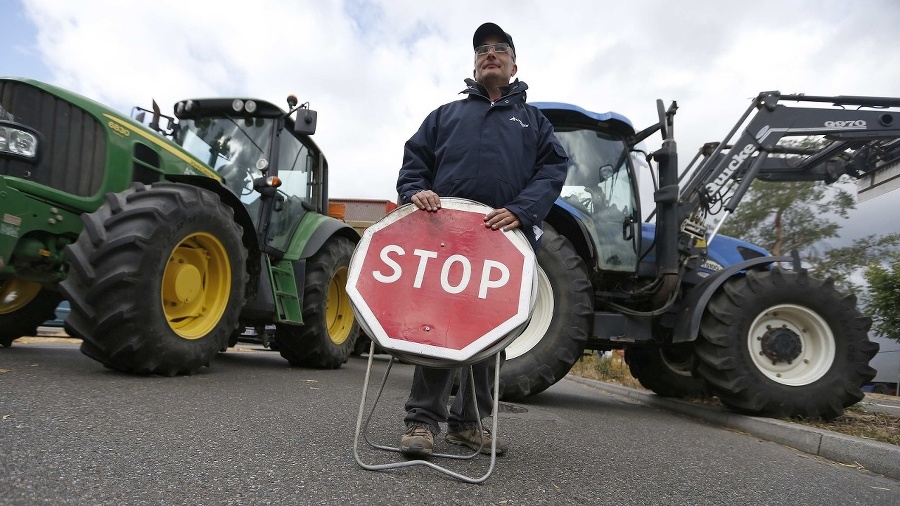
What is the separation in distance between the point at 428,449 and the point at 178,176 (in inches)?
125

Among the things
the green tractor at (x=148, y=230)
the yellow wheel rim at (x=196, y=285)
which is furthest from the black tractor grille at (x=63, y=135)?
the yellow wheel rim at (x=196, y=285)

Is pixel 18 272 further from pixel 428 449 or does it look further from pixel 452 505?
pixel 452 505

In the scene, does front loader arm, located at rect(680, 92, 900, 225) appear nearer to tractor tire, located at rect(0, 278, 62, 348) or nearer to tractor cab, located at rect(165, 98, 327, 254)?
tractor cab, located at rect(165, 98, 327, 254)

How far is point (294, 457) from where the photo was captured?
2082 mm

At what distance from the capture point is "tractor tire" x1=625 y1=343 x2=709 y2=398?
611 centimetres

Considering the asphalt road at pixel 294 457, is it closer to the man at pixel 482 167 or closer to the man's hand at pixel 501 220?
the man at pixel 482 167

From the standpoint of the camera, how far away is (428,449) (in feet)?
7.23

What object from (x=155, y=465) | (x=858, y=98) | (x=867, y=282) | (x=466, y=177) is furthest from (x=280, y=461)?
(x=867, y=282)

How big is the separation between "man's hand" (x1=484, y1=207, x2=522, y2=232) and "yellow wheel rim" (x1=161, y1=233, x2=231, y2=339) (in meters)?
2.39

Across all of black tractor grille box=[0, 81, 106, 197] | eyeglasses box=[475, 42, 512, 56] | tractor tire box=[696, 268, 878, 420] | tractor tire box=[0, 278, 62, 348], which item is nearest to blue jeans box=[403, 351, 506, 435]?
eyeglasses box=[475, 42, 512, 56]

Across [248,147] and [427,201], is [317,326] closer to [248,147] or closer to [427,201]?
[248,147]

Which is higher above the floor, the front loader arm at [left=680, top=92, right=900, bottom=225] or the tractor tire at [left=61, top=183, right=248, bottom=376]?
the front loader arm at [left=680, top=92, right=900, bottom=225]

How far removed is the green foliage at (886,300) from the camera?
45.2 feet

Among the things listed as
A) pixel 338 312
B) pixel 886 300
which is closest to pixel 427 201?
pixel 338 312
